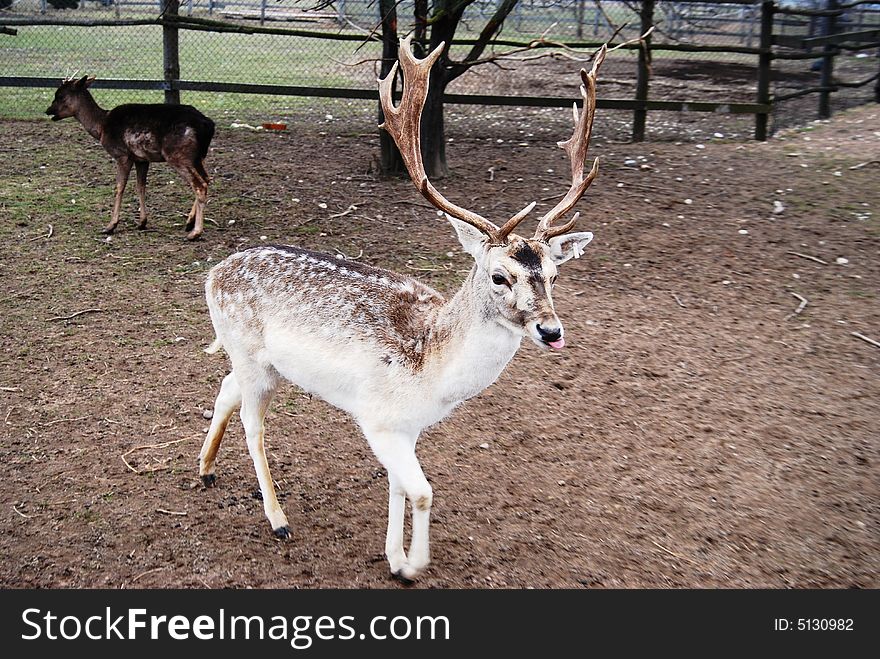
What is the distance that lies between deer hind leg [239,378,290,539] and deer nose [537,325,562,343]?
54.6 inches

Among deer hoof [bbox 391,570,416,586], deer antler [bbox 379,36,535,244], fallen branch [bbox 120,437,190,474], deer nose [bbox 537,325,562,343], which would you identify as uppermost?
deer antler [bbox 379,36,535,244]

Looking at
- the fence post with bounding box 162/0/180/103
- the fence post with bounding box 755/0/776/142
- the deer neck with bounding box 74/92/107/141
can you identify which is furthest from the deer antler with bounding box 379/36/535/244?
the fence post with bounding box 755/0/776/142

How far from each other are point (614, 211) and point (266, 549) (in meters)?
5.40

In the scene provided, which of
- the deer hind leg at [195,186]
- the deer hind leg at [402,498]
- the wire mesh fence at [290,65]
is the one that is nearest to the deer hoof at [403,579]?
the deer hind leg at [402,498]

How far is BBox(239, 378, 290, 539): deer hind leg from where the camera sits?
399 cm

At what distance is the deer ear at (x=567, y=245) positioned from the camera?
143 inches

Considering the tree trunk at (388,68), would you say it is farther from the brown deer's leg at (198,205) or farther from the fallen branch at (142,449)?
the fallen branch at (142,449)

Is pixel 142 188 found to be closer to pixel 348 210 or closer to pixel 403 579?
pixel 348 210

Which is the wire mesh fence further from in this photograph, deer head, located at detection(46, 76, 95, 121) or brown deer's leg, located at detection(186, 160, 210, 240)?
brown deer's leg, located at detection(186, 160, 210, 240)

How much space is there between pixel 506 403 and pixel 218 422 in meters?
1.79

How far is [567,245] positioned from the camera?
3.69 m

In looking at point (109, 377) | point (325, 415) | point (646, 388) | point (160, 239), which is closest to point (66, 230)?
point (160, 239)

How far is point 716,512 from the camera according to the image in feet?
13.8

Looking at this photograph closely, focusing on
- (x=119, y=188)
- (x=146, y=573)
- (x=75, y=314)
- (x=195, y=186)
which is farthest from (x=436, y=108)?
(x=146, y=573)
